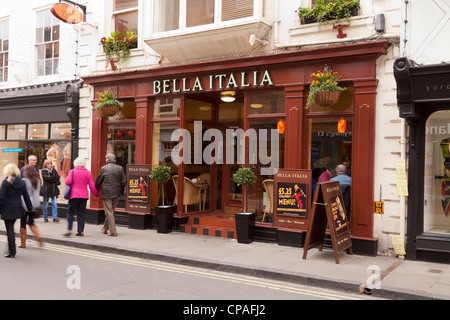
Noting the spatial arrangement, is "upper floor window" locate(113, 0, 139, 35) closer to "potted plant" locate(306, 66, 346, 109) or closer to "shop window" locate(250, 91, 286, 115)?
"shop window" locate(250, 91, 286, 115)

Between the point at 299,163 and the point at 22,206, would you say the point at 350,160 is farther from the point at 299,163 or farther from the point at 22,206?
the point at 22,206

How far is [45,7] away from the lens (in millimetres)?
14406

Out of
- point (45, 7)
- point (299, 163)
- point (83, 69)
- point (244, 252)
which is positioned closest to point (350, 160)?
point (299, 163)

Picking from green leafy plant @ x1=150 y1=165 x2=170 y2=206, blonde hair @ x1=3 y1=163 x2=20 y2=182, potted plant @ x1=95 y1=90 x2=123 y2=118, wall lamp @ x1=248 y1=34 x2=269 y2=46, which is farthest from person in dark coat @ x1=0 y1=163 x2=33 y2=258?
wall lamp @ x1=248 y1=34 x2=269 y2=46

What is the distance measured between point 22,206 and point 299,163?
571 cm

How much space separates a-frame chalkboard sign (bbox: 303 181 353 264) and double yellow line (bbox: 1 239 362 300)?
1488mm

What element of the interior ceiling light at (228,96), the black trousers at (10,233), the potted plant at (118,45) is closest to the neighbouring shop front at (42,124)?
the potted plant at (118,45)

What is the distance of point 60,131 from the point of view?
13742mm

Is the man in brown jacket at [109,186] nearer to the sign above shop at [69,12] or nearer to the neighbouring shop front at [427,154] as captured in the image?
the sign above shop at [69,12]

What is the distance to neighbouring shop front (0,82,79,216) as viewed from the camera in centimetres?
1331

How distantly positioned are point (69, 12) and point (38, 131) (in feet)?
13.5

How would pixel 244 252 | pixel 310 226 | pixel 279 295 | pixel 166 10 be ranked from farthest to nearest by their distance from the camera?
pixel 166 10
pixel 244 252
pixel 310 226
pixel 279 295

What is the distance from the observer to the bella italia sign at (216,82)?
33.1 ft

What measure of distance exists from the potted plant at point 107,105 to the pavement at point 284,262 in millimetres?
3315
